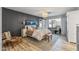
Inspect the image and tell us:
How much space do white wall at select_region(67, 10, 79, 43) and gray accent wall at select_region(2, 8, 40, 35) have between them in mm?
728

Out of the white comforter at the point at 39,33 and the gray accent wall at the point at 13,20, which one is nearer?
the gray accent wall at the point at 13,20

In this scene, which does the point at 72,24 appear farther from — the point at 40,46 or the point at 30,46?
the point at 30,46

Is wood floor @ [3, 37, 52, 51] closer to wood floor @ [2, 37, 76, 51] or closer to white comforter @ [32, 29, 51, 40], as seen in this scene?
wood floor @ [2, 37, 76, 51]

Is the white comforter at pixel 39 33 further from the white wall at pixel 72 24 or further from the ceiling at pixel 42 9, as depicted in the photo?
the white wall at pixel 72 24

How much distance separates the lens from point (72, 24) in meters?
2.37

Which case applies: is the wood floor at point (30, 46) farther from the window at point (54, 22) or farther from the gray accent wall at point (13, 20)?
the window at point (54, 22)

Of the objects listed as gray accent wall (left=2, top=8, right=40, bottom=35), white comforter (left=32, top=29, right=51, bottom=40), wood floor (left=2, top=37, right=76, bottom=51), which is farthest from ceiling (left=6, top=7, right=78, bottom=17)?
wood floor (left=2, top=37, right=76, bottom=51)

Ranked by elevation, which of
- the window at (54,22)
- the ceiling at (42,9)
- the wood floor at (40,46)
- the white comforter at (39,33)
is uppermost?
the ceiling at (42,9)

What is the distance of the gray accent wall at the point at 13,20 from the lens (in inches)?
89.1

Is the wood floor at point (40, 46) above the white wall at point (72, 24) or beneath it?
beneath

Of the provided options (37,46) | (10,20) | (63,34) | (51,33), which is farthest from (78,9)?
(10,20)

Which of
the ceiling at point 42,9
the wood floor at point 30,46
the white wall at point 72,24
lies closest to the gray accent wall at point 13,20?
the ceiling at point 42,9

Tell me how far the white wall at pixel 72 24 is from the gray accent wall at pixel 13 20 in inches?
28.7

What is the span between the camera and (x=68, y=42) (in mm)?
2365
